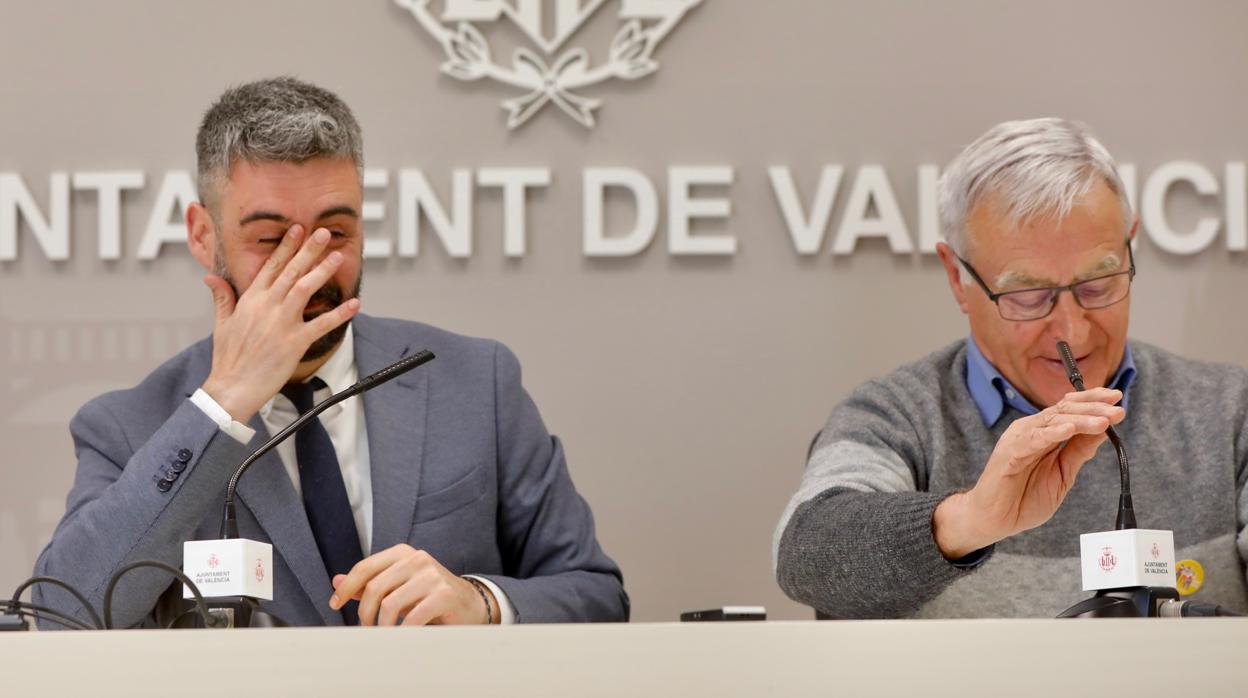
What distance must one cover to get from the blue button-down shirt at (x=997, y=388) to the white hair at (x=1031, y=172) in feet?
0.57

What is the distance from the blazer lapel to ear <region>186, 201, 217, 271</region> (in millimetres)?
241

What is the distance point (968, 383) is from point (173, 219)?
57.5 inches

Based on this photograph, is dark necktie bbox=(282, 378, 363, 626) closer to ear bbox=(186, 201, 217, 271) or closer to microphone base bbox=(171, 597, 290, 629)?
ear bbox=(186, 201, 217, 271)

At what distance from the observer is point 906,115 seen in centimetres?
277

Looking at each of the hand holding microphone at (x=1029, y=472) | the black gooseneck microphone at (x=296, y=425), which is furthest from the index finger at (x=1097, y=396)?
the black gooseneck microphone at (x=296, y=425)

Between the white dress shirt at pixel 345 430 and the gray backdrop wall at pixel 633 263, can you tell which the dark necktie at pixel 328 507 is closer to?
the white dress shirt at pixel 345 430

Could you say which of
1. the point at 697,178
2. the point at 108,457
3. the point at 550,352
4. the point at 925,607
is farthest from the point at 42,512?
the point at 925,607

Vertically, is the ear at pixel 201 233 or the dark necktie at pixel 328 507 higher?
the ear at pixel 201 233

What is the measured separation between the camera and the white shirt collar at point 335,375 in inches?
82.4

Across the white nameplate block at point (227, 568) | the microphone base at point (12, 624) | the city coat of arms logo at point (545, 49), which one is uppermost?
the city coat of arms logo at point (545, 49)

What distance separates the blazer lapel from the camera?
2.05m

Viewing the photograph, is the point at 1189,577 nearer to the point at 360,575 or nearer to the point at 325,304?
the point at 360,575

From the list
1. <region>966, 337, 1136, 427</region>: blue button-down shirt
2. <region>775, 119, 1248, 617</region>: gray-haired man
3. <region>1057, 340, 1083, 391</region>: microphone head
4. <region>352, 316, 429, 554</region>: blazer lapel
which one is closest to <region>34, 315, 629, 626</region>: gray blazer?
<region>352, 316, 429, 554</region>: blazer lapel

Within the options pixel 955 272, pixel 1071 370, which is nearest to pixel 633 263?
pixel 955 272
